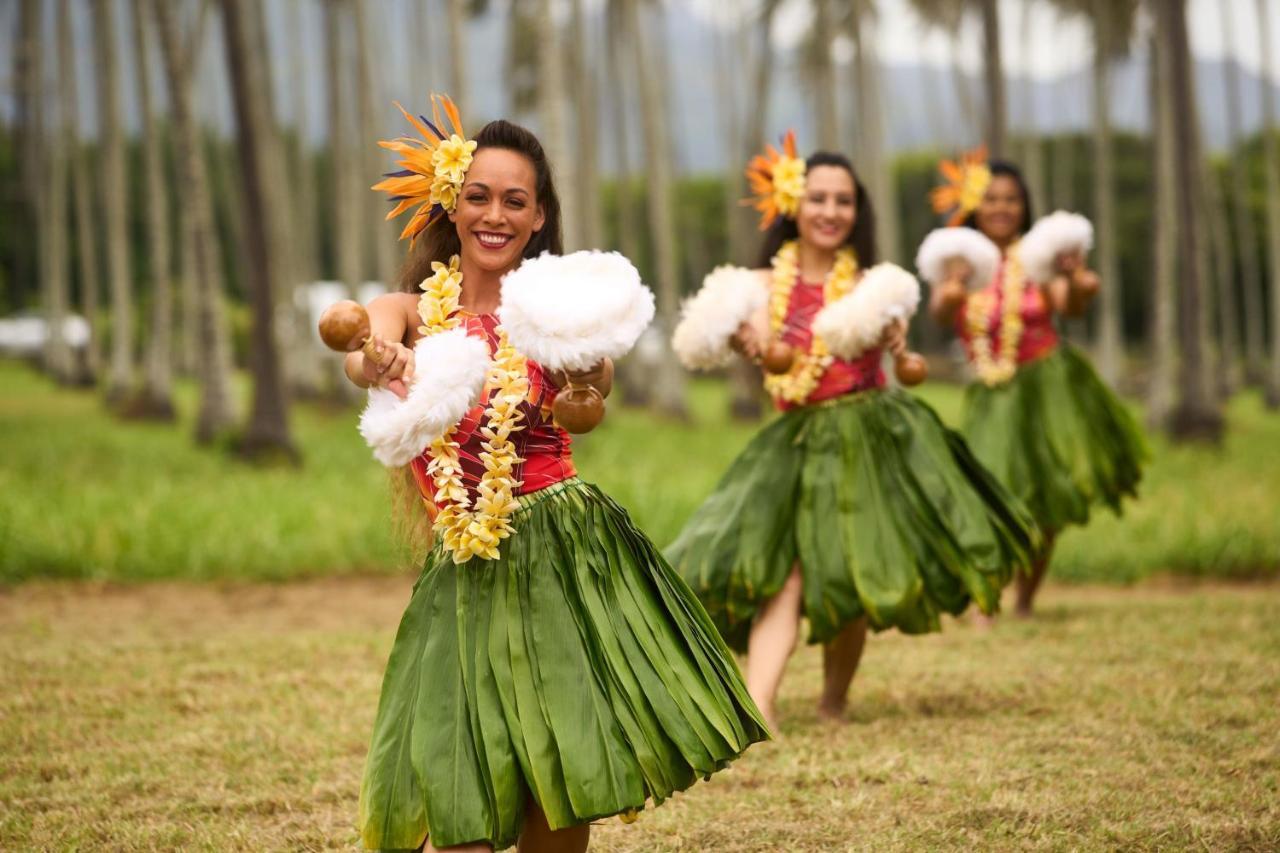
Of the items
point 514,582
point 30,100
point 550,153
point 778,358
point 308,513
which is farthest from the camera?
point 30,100

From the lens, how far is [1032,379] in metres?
6.63

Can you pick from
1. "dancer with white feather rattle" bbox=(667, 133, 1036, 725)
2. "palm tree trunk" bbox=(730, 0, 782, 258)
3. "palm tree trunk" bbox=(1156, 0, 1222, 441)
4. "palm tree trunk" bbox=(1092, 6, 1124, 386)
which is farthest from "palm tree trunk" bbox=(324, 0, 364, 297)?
"dancer with white feather rattle" bbox=(667, 133, 1036, 725)

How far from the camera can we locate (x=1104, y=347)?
21.3 metres

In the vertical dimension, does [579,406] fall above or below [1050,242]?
below

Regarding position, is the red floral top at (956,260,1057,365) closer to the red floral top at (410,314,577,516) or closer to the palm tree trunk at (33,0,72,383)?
the red floral top at (410,314,577,516)

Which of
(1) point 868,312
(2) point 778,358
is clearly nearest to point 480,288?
(2) point 778,358

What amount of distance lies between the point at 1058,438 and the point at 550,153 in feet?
19.8

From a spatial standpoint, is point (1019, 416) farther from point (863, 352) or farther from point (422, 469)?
point (422, 469)

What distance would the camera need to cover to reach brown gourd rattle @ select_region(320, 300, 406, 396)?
8.67 feet

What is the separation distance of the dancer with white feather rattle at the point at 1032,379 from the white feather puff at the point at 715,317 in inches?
86.0

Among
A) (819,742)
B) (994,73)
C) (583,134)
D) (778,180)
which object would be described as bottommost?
(819,742)

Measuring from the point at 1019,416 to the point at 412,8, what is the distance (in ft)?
69.4

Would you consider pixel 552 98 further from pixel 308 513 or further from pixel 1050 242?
pixel 1050 242

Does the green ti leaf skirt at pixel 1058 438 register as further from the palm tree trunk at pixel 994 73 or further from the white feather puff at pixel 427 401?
the palm tree trunk at pixel 994 73
